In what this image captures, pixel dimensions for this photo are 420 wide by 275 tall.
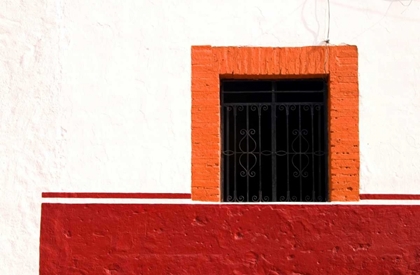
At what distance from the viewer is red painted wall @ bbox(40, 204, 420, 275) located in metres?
7.75

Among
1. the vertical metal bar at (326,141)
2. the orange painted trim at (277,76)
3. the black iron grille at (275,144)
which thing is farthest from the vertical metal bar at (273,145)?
the vertical metal bar at (326,141)

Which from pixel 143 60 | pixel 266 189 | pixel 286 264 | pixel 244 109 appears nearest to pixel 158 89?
pixel 143 60

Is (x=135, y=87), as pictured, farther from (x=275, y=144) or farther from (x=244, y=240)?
(x=244, y=240)

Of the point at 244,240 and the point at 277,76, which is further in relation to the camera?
the point at 277,76

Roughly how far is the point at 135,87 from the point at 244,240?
1597mm

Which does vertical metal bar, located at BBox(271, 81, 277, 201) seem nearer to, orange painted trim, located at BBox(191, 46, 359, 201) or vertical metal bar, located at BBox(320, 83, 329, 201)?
orange painted trim, located at BBox(191, 46, 359, 201)

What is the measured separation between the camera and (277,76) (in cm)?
804

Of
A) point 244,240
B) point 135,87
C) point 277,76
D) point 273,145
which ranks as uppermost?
point 277,76

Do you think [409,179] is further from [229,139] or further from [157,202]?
[157,202]

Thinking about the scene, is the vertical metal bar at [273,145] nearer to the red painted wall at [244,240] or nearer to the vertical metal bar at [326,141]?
the red painted wall at [244,240]

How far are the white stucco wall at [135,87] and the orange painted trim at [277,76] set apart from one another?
76mm

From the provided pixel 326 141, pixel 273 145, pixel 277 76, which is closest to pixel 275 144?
pixel 273 145

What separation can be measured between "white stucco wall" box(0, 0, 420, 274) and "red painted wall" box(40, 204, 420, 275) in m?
0.23

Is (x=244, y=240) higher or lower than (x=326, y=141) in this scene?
lower
